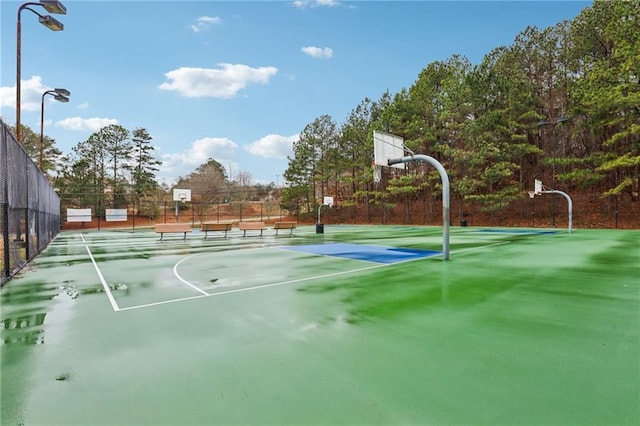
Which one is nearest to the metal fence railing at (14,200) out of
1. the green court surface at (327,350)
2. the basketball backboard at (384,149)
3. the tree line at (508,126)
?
the green court surface at (327,350)

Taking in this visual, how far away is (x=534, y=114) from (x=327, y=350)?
2845 centimetres

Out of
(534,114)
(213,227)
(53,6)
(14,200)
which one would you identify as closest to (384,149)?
(14,200)

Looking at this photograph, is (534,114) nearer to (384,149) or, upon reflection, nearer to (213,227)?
(384,149)

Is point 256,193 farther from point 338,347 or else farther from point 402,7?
point 338,347

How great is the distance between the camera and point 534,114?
25.0 metres

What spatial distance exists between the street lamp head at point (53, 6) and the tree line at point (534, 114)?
2461 cm

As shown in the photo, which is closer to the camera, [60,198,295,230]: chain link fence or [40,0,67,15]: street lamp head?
[40,0,67,15]: street lamp head

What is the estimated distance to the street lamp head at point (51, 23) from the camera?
1048 centimetres

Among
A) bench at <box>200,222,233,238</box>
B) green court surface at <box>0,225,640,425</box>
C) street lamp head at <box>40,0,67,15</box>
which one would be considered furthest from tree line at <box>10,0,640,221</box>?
street lamp head at <box>40,0,67,15</box>

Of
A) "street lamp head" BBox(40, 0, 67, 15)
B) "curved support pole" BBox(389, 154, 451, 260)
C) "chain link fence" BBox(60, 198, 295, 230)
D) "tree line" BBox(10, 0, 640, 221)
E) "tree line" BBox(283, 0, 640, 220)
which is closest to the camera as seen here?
"curved support pole" BBox(389, 154, 451, 260)

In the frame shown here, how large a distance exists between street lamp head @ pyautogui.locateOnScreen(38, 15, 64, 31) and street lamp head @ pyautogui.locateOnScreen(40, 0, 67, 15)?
75cm

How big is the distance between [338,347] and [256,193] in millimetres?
58224

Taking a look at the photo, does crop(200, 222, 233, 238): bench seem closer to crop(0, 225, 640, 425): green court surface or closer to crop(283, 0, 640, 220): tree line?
crop(0, 225, 640, 425): green court surface

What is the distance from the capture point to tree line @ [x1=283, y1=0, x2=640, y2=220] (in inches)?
802
